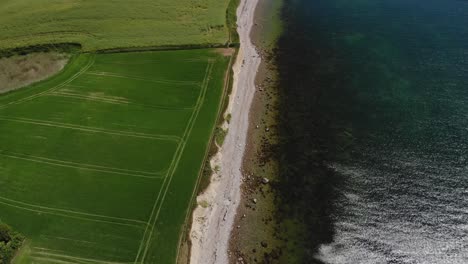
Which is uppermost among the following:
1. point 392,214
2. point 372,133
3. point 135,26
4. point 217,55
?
point 135,26

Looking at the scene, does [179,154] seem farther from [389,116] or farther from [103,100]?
[389,116]

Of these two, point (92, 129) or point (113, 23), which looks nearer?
point (92, 129)

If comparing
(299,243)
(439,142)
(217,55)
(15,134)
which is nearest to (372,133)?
(439,142)

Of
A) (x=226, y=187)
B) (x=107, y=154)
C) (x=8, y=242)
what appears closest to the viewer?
(x=8, y=242)

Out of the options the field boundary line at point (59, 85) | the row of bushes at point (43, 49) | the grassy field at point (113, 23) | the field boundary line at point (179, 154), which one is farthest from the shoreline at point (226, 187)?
the row of bushes at point (43, 49)

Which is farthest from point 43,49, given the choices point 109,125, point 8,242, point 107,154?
point 8,242

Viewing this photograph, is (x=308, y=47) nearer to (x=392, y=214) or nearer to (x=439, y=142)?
(x=439, y=142)

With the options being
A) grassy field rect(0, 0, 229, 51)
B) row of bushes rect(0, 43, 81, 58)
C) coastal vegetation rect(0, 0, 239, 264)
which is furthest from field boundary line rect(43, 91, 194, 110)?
grassy field rect(0, 0, 229, 51)
